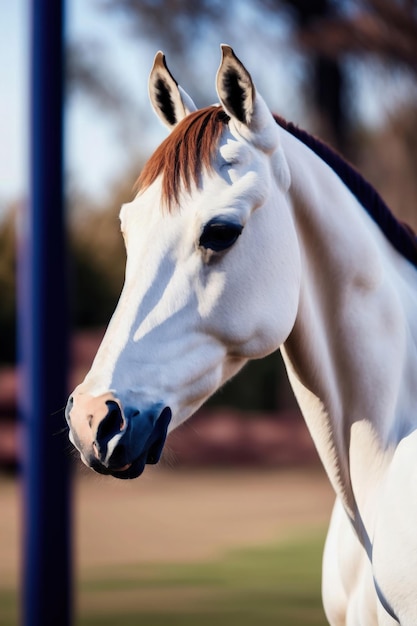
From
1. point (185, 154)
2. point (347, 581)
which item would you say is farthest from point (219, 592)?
point (185, 154)

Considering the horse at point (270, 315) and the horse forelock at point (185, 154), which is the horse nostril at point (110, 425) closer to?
the horse at point (270, 315)

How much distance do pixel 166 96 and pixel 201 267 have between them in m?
0.43

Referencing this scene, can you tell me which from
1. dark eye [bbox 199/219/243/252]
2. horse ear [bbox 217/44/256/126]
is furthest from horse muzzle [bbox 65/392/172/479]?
horse ear [bbox 217/44/256/126]

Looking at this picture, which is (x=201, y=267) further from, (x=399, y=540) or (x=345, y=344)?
(x=399, y=540)

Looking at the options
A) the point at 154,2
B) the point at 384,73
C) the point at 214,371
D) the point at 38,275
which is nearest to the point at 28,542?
the point at 38,275

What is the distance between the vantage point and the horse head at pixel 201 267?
5.19ft

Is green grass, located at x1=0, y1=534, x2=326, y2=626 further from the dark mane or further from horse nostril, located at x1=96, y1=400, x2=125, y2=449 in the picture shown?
horse nostril, located at x1=96, y1=400, x2=125, y2=449

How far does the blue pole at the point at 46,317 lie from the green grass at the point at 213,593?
853 millimetres

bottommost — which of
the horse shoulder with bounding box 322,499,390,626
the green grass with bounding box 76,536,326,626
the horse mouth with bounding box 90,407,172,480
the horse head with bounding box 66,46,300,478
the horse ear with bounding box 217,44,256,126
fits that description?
the green grass with bounding box 76,536,326,626

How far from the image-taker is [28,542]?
159 inches

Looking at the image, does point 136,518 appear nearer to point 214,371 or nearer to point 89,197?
point 89,197

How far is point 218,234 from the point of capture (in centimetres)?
164

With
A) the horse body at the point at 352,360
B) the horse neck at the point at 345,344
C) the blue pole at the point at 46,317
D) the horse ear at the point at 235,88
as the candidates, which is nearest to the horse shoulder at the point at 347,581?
the horse body at the point at 352,360

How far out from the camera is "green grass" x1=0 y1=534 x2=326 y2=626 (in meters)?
4.84
